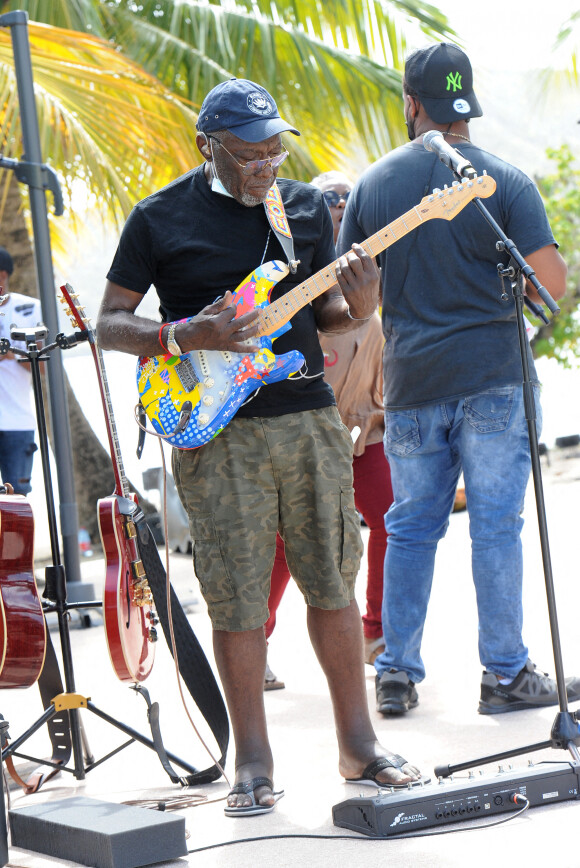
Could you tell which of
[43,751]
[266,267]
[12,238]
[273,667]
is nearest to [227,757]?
[43,751]

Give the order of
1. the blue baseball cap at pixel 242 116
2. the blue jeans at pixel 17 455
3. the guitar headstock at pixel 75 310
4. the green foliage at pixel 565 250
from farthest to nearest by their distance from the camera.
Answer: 1. the green foliage at pixel 565 250
2. the blue jeans at pixel 17 455
3. the guitar headstock at pixel 75 310
4. the blue baseball cap at pixel 242 116

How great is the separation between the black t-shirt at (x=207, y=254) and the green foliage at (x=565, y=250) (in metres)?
20.1

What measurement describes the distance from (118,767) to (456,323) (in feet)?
6.43

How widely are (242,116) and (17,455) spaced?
4.00m

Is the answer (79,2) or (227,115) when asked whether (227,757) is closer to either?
(227,115)

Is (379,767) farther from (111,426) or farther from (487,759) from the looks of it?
(111,426)

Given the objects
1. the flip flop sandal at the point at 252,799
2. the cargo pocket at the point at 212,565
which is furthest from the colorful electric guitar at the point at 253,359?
the flip flop sandal at the point at 252,799

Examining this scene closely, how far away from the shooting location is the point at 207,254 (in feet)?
11.0

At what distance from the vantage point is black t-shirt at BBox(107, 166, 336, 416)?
337 centimetres

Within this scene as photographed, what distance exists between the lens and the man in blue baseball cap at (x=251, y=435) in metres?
3.30

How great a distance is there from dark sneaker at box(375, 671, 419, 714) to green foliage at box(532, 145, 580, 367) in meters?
19.4

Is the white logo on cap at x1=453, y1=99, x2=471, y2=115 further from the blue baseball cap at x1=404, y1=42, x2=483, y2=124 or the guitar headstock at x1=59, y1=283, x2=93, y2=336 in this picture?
the guitar headstock at x1=59, y1=283, x2=93, y2=336

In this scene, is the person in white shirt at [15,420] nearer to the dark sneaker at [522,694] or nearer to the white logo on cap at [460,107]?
the white logo on cap at [460,107]

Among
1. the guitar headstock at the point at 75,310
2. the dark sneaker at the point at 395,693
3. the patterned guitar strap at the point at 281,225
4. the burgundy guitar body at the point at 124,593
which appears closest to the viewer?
the patterned guitar strap at the point at 281,225
